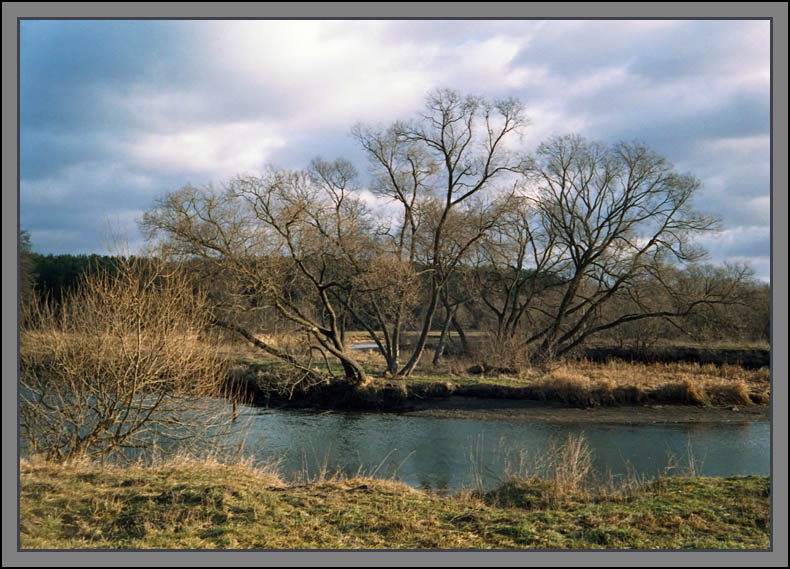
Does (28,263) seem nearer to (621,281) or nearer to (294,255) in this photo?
(294,255)

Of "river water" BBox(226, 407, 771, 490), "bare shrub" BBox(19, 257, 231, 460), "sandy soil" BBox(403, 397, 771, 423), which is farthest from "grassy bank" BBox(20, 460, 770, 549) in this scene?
"sandy soil" BBox(403, 397, 771, 423)

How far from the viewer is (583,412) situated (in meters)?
22.6

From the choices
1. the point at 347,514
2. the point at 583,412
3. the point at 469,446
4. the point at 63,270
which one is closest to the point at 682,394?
the point at 583,412

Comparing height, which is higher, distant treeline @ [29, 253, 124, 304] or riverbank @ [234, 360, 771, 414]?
distant treeline @ [29, 253, 124, 304]

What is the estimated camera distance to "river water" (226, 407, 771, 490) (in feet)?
46.2

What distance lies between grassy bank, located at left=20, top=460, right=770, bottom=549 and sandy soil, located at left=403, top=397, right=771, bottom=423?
1225cm

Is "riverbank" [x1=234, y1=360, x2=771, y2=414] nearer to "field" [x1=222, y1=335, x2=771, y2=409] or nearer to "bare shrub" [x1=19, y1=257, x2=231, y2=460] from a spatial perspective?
"field" [x1=222, y1=335, x2=771, y2=409]

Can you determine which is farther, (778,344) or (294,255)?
(294,255)

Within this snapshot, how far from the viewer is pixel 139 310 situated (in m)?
9.84

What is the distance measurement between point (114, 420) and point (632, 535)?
851cm

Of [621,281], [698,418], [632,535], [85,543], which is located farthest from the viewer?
[621,281]

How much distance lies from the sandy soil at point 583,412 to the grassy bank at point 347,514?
40.2 ft

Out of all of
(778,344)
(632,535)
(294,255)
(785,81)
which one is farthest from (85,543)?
(294,255)

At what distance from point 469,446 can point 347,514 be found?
10151mm
